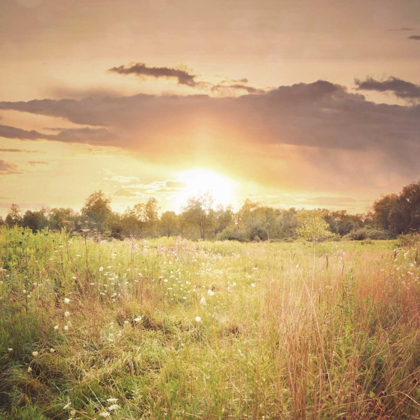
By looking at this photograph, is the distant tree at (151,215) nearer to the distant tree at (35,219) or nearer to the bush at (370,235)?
the distant tree at (35,219)

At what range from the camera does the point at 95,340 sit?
366 cm

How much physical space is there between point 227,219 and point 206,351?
55868 mm

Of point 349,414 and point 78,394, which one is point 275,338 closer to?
point 349,414

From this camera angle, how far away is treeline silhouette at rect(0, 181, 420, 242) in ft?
118

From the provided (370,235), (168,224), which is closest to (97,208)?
(168,224)

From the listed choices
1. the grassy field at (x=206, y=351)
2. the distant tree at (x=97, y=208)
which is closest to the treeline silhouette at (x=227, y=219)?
the distant tree at (x=97, y=208)

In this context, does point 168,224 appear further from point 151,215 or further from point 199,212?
point 199,212

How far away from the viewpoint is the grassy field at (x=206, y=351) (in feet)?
7.62

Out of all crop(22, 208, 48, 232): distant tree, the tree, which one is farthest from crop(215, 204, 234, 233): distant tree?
crop(22, 208, 48, 232): distant tree

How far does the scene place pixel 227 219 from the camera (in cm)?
5903

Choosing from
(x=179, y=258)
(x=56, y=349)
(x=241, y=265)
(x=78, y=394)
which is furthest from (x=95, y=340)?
(x=241, y=265)

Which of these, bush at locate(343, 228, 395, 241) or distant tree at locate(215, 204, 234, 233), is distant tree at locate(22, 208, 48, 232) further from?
bush at locate(343, 228, 395, 241)

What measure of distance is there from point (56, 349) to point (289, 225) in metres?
49.7

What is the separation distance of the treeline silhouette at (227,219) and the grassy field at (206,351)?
24357 mm
